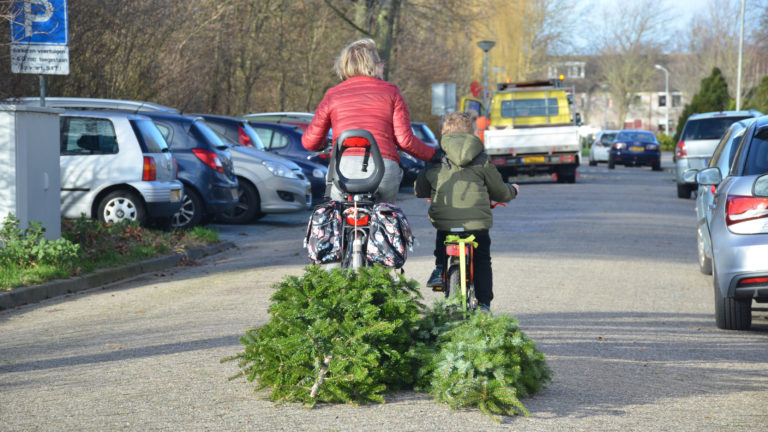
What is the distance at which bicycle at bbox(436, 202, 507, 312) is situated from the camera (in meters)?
6.17

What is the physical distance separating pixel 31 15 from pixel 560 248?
7.24m

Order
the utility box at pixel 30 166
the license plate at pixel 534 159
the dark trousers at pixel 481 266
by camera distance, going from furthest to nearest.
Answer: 1. the license plate at pixel 534 159
2. the utility box at pixel 30 166
3. the dark trousers at pixel 481 266

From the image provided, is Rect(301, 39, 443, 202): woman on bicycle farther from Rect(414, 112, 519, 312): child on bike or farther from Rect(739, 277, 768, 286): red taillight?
Rect(739, 277, 768, 286): red taillight

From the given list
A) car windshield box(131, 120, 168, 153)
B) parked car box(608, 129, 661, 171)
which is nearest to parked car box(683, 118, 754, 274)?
car windshield box(131, 120, 168, 153)

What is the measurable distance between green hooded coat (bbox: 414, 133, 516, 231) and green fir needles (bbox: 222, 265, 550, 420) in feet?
3.36

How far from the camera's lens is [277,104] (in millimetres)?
31078

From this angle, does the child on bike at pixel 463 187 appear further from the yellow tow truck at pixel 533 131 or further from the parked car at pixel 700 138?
the yellow tow truck at pixel 533 131

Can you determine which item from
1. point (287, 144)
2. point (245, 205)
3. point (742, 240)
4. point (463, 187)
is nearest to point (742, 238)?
point (742, 240)

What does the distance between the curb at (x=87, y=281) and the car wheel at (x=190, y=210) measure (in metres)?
2.02

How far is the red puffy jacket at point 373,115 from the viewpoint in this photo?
5965 millimetres

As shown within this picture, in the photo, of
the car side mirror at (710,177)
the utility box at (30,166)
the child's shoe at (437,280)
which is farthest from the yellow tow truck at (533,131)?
the child's shoe at (437,280)

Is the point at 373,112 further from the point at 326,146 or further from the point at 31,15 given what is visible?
the point at 31,15

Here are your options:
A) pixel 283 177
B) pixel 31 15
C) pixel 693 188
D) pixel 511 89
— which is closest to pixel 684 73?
pixel 511 89

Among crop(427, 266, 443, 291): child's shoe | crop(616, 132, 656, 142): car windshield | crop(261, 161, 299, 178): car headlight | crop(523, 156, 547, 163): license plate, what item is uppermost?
crop(616, 132, 656, 142): car windshield
